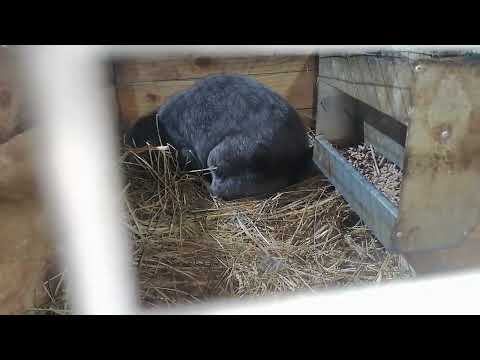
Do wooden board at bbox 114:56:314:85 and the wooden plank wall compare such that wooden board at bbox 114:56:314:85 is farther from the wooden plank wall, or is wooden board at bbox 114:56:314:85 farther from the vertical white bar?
the vertical white bar

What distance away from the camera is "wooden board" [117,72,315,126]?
1.66 meters

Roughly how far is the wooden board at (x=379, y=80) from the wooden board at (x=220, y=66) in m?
0.33

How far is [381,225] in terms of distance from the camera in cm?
98

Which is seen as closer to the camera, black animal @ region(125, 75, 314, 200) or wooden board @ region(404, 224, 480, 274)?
wooden board @ region(404, 224, 480, 274)

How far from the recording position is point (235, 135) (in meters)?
1.47

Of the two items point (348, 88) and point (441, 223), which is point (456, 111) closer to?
point (441, 223)

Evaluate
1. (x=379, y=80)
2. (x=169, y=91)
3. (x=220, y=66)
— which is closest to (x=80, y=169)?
(x=379, y=80)

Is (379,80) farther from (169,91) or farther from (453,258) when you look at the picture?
(169,91)

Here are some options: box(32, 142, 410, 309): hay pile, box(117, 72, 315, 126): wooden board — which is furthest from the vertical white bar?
box(117, 72, 315, 126): wooden board

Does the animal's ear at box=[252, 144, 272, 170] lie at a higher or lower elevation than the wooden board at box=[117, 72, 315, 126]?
lower

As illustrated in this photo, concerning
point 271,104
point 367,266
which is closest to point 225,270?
point 367,266

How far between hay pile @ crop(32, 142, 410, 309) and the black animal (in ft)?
0.21

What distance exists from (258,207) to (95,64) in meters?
0.91

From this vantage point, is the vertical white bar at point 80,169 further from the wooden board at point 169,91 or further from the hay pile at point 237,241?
the wooden board at point 169,91
